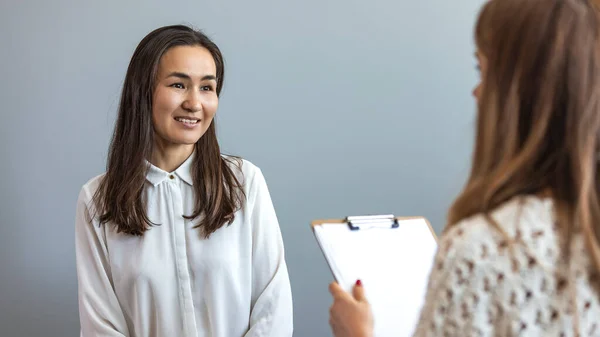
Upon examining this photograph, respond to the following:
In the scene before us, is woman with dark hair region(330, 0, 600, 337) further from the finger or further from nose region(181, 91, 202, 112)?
nose region(181, 91, 202, 112)

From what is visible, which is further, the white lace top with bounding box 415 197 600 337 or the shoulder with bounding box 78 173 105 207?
the shoulder with bounding box 78 173 105 207

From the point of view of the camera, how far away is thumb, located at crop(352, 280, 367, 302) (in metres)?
Result: 1.09

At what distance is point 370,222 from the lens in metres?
1.28

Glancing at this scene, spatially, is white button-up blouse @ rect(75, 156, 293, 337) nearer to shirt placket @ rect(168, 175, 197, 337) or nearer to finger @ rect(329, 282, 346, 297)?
shirt placket @ rect(168, 175, 197, 337)

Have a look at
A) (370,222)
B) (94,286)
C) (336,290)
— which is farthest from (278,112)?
(336,290)

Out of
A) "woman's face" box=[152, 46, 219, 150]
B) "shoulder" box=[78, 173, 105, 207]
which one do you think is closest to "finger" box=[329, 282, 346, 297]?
"woman's face" box=[152, 46, 219, 150]

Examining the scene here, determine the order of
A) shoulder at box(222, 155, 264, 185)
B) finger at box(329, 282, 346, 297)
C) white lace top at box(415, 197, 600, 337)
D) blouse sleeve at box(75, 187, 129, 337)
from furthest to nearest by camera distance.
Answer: shoulder at box(222, 155, 264, 185) < blouse sleeve at box(75, 187, 129, 337) < finger at box(329, 282, 346, 297) < white lace top at box(415, 197, 600, 337)

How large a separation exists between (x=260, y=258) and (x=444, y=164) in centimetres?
90

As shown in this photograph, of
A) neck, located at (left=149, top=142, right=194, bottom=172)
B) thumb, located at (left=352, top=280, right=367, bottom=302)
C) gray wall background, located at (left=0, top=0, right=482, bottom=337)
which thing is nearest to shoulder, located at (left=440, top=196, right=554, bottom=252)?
thumb, located at (left=352, top=280, right=367, bottom=302)

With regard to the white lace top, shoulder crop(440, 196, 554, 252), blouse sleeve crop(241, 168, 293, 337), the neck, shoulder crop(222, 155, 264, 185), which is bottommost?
blouse sleeve crop(241, 168, 293, 337)

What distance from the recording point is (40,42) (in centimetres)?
203

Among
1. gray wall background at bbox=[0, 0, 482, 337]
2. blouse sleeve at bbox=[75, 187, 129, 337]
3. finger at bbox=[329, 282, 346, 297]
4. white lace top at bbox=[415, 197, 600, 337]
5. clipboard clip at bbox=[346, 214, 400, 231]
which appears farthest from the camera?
gray wall background at bbox=[0, 0, 482, 337]

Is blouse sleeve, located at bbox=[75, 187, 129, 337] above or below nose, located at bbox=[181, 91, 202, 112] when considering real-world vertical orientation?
below

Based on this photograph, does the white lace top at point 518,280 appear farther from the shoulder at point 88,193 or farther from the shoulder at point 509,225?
the shoulder at point 88,193
